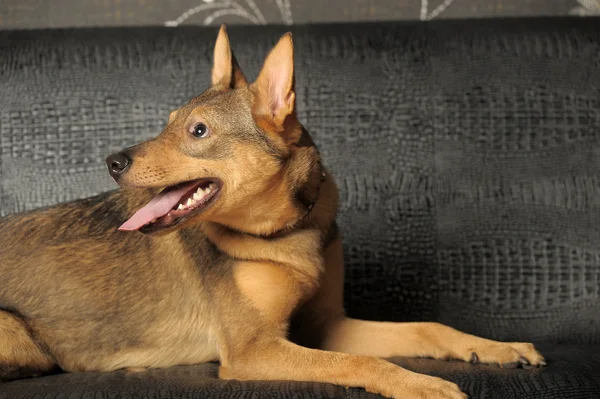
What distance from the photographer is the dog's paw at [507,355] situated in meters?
2.45

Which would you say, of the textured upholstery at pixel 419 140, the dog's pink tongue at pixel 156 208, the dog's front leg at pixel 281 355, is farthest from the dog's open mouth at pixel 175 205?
the textured upholstery at pixel 419 140

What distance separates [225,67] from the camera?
2656 millimetres

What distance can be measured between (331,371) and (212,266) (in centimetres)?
52

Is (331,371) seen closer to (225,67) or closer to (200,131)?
(200,131)

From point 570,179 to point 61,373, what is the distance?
77.4 inches

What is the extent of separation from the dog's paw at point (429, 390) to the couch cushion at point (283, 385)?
6 centimetres

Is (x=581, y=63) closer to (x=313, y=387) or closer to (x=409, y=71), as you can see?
(x=409, y=71)

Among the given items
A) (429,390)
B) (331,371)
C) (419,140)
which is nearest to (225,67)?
(419,140)

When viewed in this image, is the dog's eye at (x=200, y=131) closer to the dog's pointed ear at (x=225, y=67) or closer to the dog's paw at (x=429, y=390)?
the dog's pointed ear at (x=225, y=67)

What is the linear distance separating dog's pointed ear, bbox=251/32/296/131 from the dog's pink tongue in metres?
0.31

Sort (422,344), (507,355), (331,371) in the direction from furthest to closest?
1. (422,344)
2. (507,355)
3. (331,371)

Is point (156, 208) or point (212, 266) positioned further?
point (212, 266)

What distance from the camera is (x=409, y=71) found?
3209 mm

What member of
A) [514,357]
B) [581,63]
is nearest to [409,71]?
[581,63]
